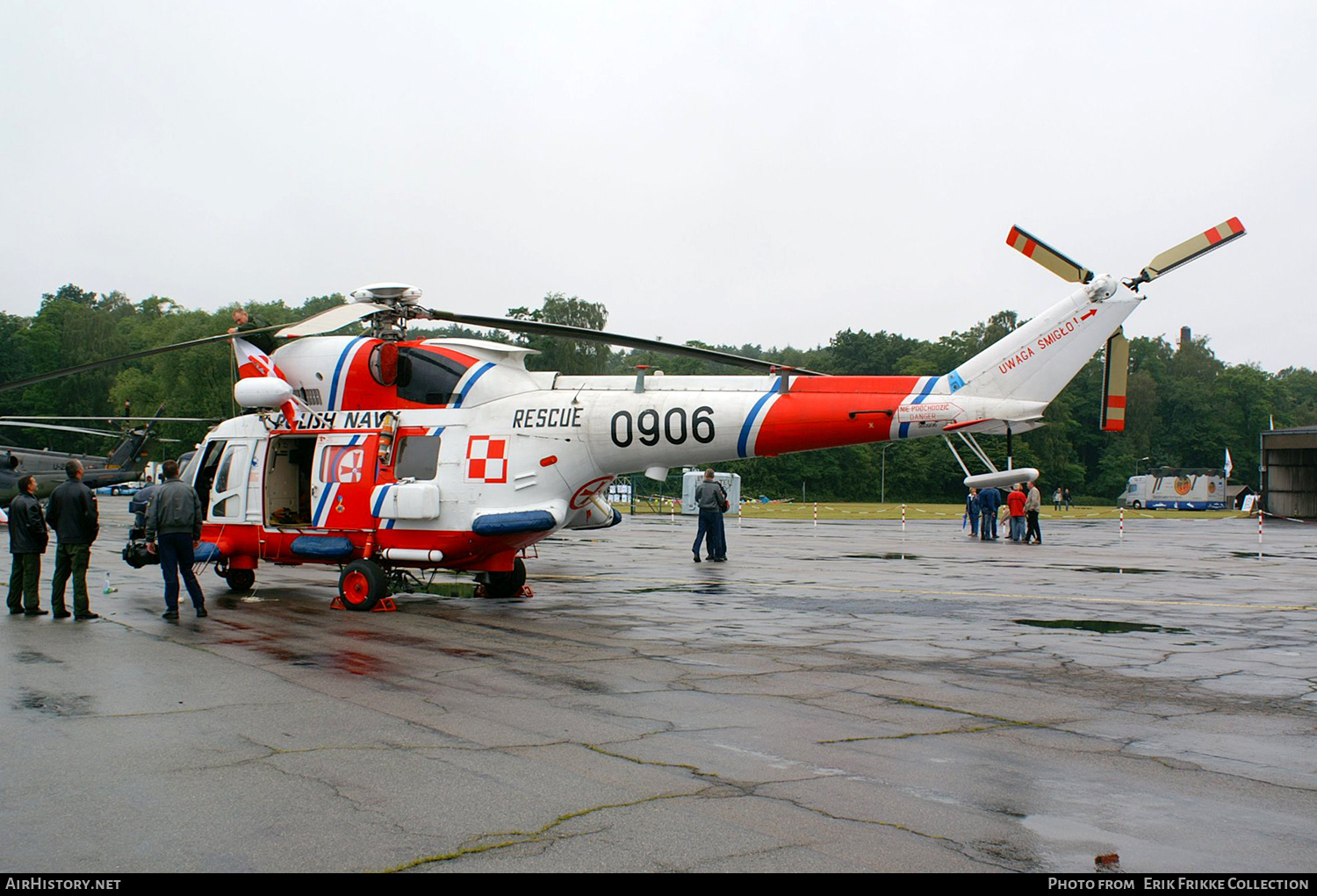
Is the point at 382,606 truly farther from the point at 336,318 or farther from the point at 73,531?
the point at 336,318

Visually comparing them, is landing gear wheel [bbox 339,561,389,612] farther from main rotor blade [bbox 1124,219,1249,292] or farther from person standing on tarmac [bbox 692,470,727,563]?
main rotor blade [bbox 1124,219,1249,292]

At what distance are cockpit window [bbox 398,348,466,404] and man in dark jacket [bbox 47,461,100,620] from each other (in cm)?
413

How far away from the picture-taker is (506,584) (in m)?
14.6

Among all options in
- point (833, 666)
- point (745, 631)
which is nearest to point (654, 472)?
point (745, 631)

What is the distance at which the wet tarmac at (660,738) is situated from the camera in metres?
4.57

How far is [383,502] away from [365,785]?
8482 millimetres

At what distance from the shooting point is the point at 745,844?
4574 mm

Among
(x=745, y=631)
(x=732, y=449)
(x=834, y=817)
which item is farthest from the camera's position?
(x=732, y=449)

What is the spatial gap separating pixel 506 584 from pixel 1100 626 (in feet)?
25.6

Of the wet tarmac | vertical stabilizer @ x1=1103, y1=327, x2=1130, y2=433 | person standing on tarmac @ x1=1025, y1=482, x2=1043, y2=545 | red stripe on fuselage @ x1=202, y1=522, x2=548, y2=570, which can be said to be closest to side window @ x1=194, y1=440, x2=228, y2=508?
red stripe on fuselage @ x1=202, y1=522, x2=548, y2=570

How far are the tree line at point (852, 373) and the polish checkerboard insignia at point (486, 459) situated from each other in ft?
194

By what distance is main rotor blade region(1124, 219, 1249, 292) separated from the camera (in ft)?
38.0

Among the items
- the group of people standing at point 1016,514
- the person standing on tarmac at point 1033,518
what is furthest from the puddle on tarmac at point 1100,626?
the person standing on tarmac at point 1033,518

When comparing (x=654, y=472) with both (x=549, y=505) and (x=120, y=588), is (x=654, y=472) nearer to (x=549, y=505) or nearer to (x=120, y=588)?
(x=549, y=505)
